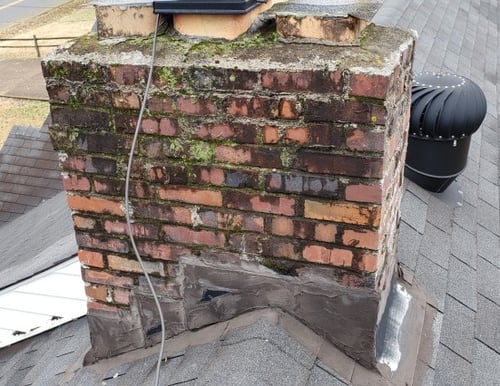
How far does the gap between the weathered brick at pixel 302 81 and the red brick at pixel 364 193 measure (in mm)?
328

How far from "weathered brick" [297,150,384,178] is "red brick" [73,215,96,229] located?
3.02 feet

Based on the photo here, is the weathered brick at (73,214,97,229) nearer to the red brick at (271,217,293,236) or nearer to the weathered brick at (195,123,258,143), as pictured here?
the weathered brick at (195,123,258,143)

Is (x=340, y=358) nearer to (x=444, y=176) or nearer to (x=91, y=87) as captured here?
(x=91, y=87)

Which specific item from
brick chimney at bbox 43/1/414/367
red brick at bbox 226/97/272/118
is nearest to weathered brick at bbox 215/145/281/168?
brick chimney at bbox 43/1/414/367

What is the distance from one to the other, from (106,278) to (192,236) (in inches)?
19.1

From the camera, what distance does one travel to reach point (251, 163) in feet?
6.50

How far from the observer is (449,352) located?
2.40 meters

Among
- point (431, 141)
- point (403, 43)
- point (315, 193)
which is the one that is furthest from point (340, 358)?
point (431, 141)

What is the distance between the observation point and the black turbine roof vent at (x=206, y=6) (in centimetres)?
192

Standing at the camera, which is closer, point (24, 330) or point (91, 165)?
point (91, 165)

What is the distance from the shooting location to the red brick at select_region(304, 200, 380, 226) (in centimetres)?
193

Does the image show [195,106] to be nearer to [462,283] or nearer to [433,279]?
[433,279]

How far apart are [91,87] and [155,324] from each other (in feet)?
3.35

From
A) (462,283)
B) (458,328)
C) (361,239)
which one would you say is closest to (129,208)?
(361,239)
